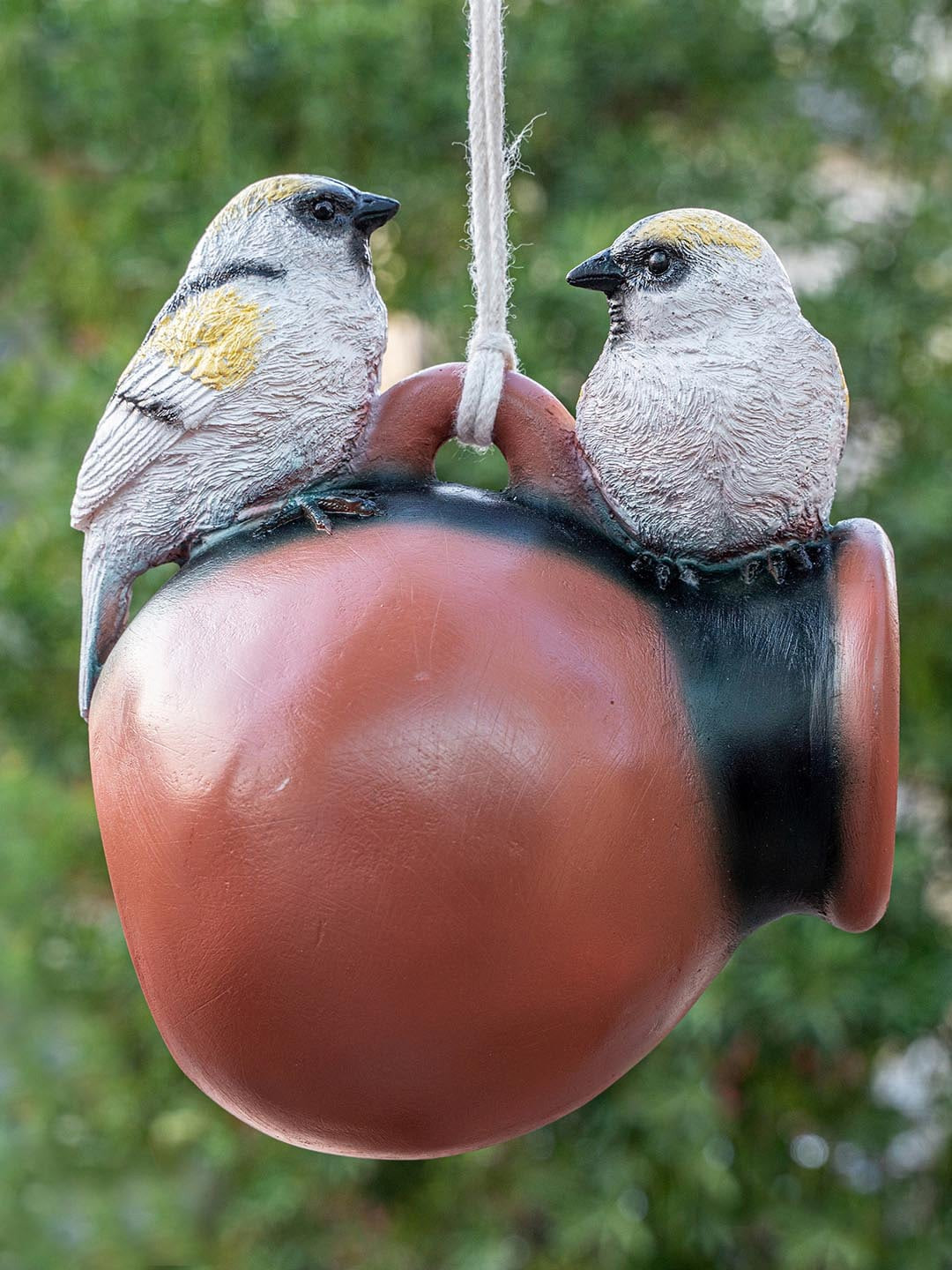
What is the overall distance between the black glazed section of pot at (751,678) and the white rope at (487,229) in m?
0.06

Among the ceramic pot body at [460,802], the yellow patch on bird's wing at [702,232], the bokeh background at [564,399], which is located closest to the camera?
the ceramic pot body at [460,802]

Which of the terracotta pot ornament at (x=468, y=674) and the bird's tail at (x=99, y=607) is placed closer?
the terracotta pot ornament at (x=468, y=674)

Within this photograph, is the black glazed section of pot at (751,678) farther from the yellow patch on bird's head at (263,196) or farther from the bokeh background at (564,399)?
the bokeh background at (564,399)

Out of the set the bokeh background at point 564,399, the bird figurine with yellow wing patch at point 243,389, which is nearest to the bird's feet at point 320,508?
the bird figurine with yellow wing patch at point 243,389

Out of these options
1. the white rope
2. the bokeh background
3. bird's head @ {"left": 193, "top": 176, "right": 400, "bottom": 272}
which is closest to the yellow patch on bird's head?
bird's head @ {"left": 193, "top": 176, "right": 400, "bottom": 272}

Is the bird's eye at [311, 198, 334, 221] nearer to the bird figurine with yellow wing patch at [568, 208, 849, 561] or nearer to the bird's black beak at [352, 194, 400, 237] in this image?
the bird's black beak at [352, 194, 400, 237]

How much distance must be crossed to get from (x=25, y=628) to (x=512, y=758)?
1.50 m

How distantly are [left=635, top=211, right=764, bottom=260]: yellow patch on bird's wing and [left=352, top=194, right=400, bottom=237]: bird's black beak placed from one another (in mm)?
148

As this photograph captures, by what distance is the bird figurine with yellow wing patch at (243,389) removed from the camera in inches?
→ 29.5

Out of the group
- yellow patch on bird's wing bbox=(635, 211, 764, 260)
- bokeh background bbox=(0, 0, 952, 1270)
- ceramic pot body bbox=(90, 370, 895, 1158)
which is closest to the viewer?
ceramic pot body bbox=(90, 370, 895, 1158)

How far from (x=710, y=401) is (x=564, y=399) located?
1284mm

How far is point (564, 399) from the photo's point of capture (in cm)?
198

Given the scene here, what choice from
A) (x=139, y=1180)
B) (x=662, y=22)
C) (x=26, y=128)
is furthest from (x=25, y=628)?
(x=662, y=22)

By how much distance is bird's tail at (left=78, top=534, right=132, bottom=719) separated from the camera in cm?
79
